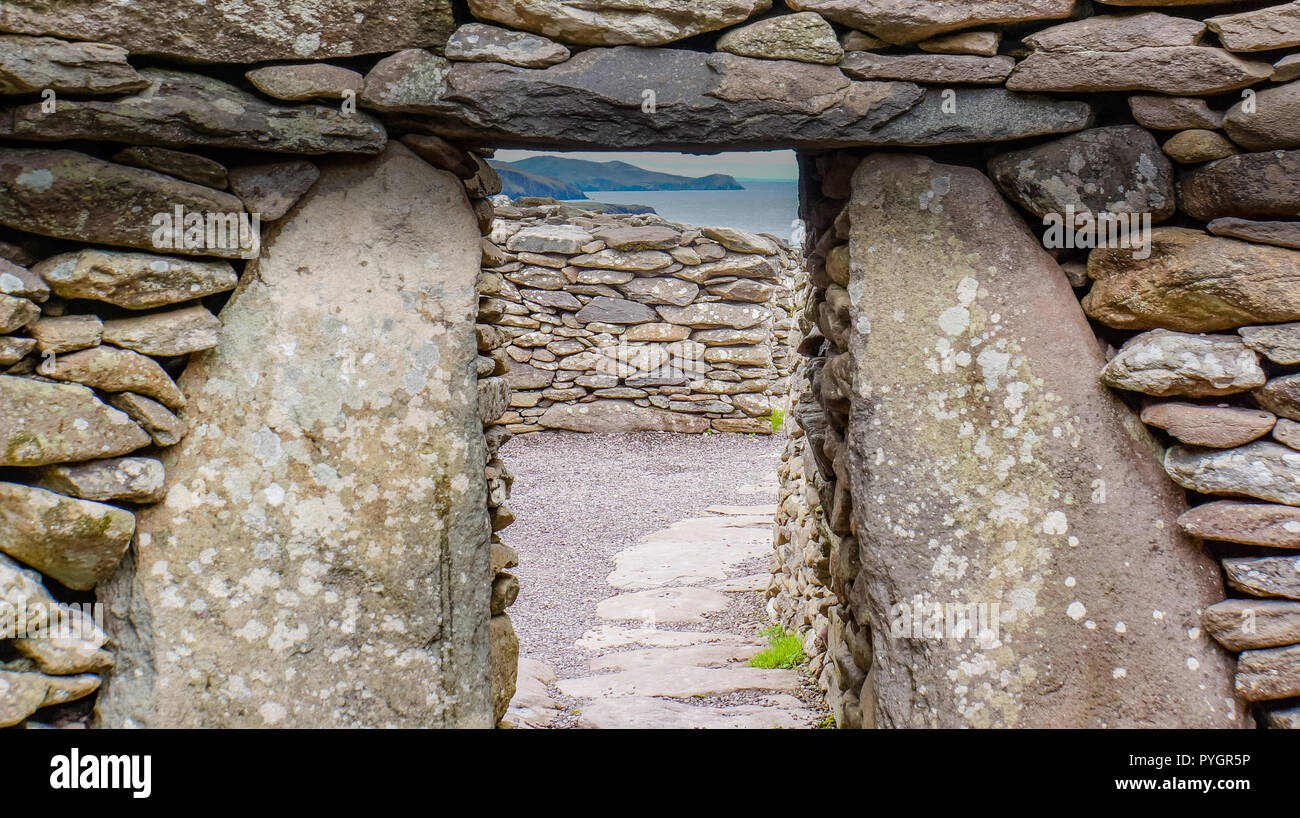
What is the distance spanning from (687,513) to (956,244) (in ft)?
18.5

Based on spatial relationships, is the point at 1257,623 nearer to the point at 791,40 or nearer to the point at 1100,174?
the point at 1100,174

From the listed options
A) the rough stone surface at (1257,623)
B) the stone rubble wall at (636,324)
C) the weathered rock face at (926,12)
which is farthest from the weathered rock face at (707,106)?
the stone rubble wall at (636,324)

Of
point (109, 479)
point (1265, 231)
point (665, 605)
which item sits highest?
point (1265, 231)

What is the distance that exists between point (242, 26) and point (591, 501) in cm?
646

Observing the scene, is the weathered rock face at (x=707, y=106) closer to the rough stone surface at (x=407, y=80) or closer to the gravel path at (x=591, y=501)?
the rough stone surface at (x=407, y=80)

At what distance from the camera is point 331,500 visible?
2.80 m

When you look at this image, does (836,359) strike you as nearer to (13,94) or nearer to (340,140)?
(340,140)

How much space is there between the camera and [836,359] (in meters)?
3.41

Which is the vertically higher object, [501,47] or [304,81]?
[501,47]

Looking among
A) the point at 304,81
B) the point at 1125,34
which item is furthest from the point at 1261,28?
the point at 304,81

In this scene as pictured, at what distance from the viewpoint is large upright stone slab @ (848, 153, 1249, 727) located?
2.85m

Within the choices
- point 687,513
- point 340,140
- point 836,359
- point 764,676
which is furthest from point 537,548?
point 340,140

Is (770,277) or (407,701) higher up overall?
(770,277)

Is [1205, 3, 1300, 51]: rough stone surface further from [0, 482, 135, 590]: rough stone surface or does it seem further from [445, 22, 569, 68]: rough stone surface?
[0, 482, 135, 590]: rough stone surface
